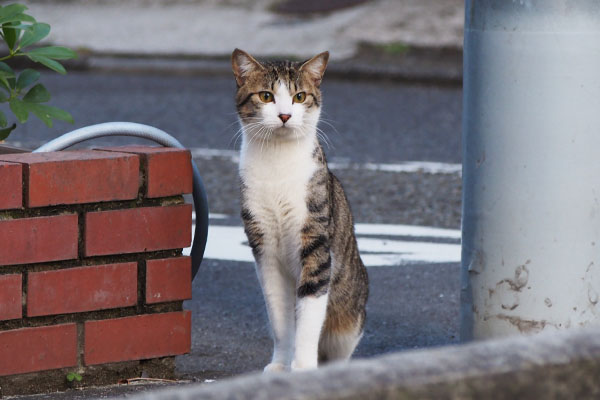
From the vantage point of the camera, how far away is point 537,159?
316 centimetres

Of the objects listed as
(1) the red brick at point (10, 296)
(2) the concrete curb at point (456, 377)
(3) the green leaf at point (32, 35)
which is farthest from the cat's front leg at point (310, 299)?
(2) the concrete curb at point (456, 377)

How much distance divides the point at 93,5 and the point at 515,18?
1321 centimetres

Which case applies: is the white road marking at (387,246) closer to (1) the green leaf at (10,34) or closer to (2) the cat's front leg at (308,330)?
(2) the cat's front leg at (308,330)

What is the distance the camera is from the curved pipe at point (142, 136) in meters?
3.61

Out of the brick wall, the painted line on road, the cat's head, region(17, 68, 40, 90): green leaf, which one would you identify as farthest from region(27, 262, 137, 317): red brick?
the painted line on road

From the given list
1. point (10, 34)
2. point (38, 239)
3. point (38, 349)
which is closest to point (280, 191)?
point (38, 239)

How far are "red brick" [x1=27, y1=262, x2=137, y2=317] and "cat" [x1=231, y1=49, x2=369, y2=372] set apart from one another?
0.52m

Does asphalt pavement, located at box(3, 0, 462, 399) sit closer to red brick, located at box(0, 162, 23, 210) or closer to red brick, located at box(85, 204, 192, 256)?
red brick, located at box(85, 204, 192, 256)

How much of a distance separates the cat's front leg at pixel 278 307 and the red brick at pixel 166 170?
0.41 meters

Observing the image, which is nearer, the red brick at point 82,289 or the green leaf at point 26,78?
the red brick at point 82,289

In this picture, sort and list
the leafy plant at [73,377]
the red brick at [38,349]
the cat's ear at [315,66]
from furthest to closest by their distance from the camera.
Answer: the cat's ear at [315,66] < the leafy plant at [73,377] < the red brick at [38,349]

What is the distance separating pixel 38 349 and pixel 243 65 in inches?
49.6

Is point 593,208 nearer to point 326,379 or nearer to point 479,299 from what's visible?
point 479,299

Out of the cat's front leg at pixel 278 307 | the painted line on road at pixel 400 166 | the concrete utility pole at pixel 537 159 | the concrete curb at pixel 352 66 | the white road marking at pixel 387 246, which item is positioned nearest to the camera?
the concrete utility pole at pixel 537 159
